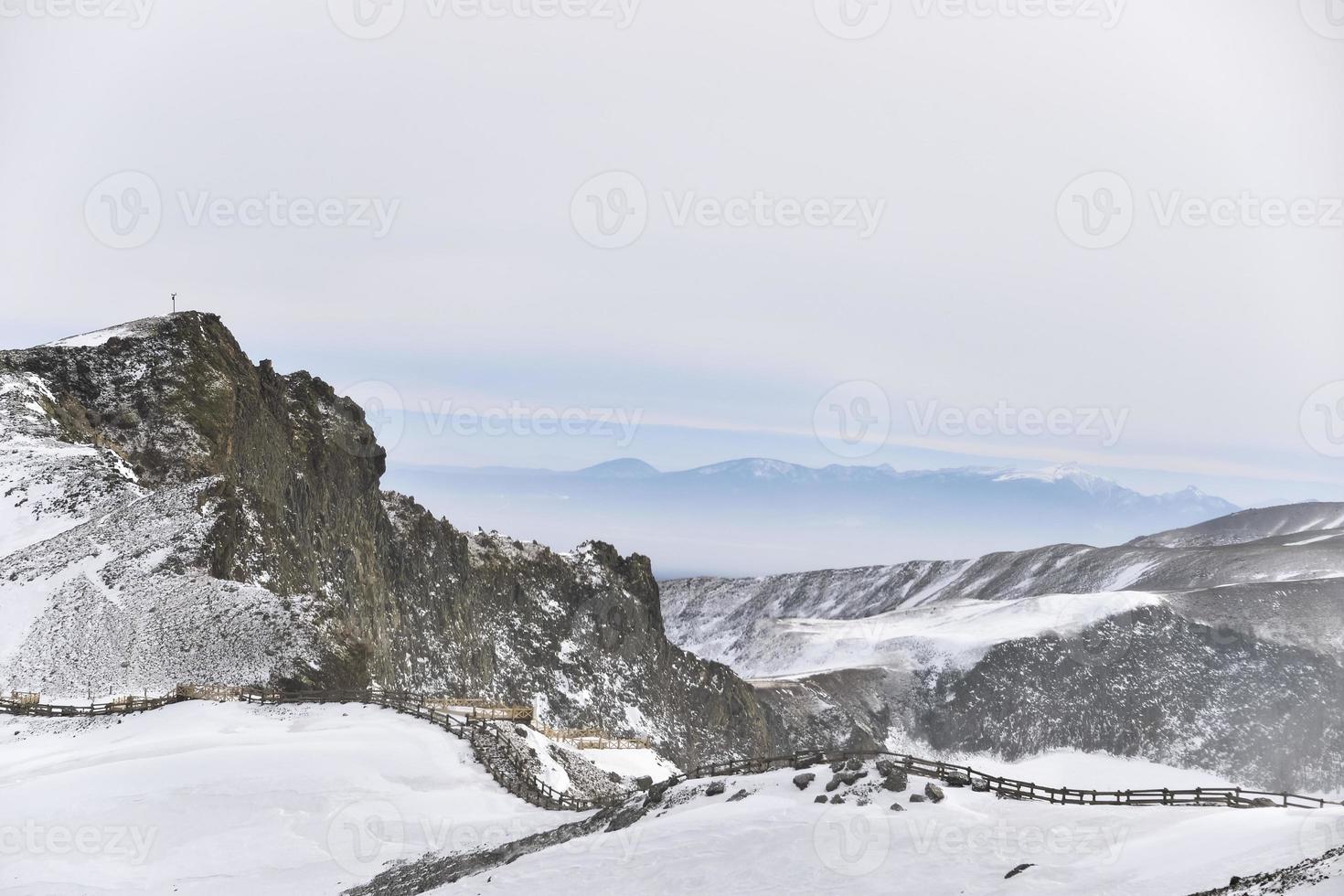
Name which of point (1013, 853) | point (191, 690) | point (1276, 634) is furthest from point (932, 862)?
point (1276, 634)

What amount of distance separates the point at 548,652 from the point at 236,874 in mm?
64129

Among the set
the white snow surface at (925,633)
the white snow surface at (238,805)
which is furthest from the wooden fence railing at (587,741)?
the white snow surface at (925,633)

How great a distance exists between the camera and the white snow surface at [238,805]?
31.1 m

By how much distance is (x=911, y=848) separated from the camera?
1022 inches

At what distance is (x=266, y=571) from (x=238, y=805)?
23492 millimetres

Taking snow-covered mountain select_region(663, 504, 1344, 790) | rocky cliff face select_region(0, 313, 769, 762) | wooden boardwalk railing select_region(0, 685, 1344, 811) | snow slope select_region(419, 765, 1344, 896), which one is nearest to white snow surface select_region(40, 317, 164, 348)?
rocky cliff face select_region(0, 313, 769, 762)

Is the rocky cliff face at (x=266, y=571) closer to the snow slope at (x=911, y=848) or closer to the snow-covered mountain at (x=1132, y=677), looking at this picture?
the snow slope at (x=911, y=848)

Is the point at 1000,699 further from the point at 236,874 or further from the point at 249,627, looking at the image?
the point at 236,874

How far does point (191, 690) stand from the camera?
138 feet

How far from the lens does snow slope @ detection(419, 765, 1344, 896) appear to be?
76.1 feet

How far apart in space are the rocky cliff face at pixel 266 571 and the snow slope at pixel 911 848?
20.9 m

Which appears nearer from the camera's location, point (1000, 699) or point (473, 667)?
point (473, 667)

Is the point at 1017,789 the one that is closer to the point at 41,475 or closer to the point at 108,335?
the point at 41,475

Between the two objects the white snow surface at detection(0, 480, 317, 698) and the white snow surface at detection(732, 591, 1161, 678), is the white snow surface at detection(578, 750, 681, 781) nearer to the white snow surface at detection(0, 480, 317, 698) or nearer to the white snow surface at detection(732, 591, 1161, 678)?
the white snow surface at detection(0, 480, 317, 698)
